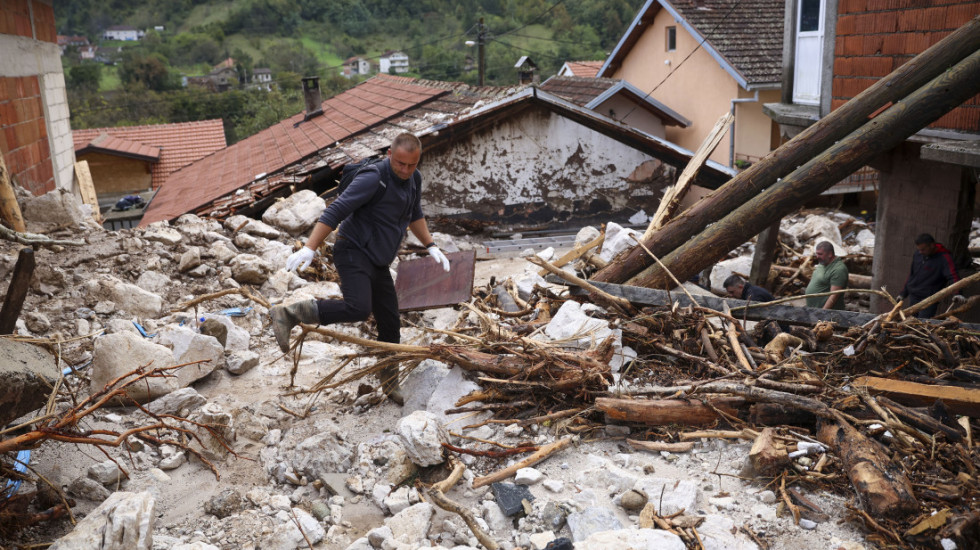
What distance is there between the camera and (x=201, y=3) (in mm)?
72375

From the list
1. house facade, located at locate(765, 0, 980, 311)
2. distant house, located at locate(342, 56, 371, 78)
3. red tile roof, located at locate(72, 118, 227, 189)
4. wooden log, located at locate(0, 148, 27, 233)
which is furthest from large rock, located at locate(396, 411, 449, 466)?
distant house, located at locate(342, 56, 371, 78)

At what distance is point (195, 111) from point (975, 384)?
4474 cm

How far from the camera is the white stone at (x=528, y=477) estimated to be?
344 centimetres

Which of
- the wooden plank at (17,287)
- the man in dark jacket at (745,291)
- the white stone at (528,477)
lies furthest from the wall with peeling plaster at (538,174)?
the white stone at (528,477)

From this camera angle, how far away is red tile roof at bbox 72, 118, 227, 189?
21344mm

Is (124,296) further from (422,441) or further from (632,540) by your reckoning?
(632,540)

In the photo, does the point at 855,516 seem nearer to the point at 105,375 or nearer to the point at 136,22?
the point at 105,375

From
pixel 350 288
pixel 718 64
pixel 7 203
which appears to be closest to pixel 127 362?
pixel 350 288

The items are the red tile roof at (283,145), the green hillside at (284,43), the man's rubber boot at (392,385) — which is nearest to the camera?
the man's rubber boot at (392,385)

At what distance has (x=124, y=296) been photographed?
6082 mm

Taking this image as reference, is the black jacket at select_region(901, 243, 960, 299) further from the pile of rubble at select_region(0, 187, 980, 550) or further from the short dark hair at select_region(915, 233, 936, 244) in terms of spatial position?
the pile of rubble at select_region(0, 187, 980, 550)

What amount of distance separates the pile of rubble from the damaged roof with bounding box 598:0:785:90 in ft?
44.5

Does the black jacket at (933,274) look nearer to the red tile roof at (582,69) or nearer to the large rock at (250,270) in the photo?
the large rock at (250,270)

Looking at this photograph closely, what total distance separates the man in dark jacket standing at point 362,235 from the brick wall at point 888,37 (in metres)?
5.39
